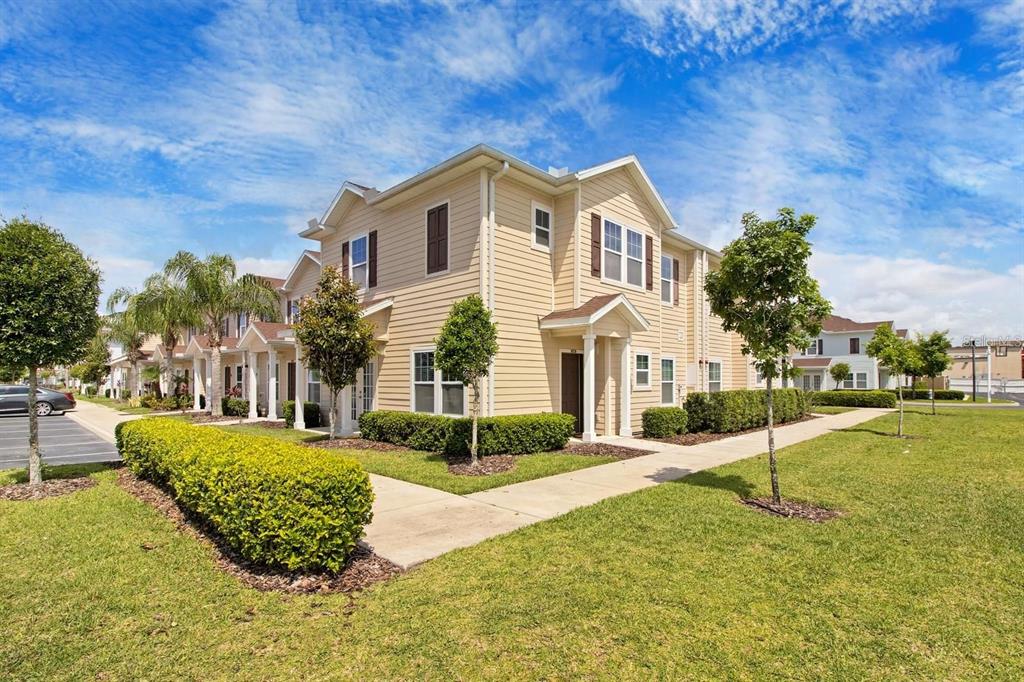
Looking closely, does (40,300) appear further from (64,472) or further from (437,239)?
(437,239)

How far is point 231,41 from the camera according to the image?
9.48 m

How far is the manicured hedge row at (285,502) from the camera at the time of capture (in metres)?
4.83

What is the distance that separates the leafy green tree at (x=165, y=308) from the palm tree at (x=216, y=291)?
0.93 ft

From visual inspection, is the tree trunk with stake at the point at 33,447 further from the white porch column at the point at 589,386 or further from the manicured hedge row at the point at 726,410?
the manicured hedge row at the point at 726,410

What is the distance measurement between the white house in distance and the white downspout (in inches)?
1527

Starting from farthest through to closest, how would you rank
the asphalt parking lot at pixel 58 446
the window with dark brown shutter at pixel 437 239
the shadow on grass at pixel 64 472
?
the window with dark brown shutter at pixel 437 239, the asphalt parking lot at pixel 58 446, the shadow on grass at pixel 64 472

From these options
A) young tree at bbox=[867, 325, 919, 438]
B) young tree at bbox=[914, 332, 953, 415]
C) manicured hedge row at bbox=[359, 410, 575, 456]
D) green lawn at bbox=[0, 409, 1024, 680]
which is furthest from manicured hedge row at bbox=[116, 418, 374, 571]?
young tree at bbox=[914, 332, 953, 415]

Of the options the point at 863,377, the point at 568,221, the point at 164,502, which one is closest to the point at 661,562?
the point at 164,502

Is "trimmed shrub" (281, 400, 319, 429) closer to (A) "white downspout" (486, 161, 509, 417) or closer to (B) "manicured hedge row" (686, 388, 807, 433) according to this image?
(A) "white downspout" (486, 161, 509, 417)

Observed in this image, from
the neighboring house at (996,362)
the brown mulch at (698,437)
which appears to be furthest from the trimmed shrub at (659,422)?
the neighboring house at (996,362)

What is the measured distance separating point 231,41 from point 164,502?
8109mm

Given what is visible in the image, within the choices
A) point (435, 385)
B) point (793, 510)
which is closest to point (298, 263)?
point (435, 385)

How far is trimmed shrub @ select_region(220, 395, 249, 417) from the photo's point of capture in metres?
22.6

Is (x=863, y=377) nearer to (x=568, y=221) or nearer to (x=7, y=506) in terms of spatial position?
(x=568, y=221)
